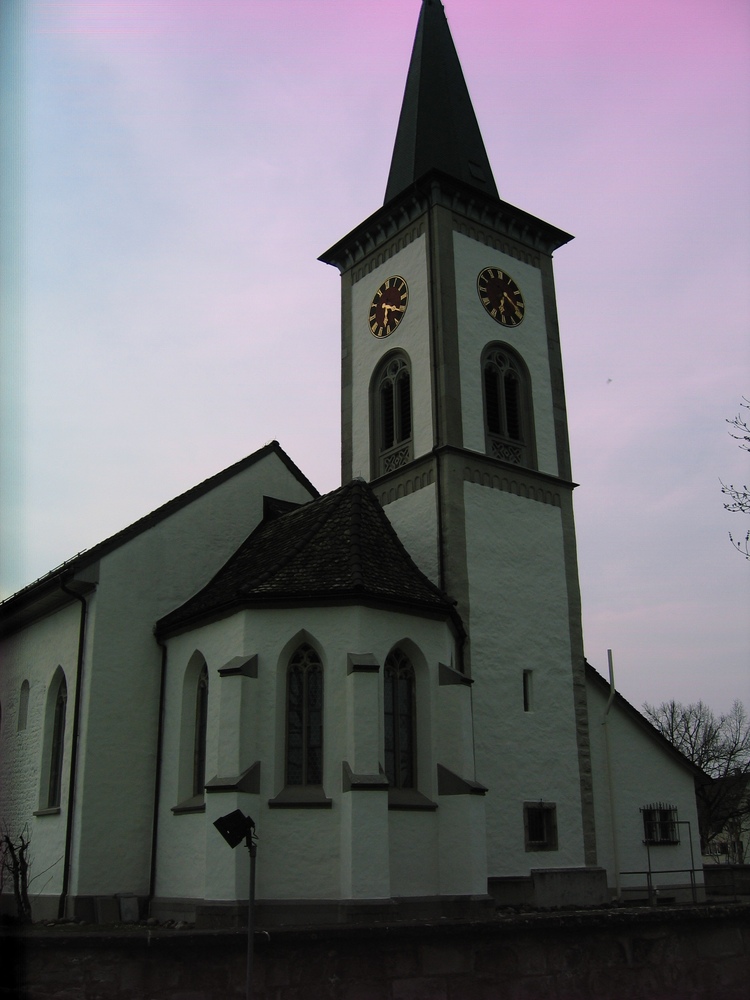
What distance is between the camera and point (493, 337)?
2500 cm

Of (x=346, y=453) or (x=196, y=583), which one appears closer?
(x=196, y=583)

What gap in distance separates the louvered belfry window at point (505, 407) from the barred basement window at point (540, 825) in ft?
26.2

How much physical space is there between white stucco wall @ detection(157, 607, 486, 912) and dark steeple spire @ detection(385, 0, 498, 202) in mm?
13307

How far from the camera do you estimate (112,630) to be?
2033 cm

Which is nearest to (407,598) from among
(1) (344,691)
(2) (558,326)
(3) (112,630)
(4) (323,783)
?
(1) (344,691)

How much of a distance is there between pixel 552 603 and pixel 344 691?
7383 mm

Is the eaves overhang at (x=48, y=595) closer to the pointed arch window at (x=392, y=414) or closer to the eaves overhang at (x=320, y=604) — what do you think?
the eaves overhang at (x=320, y=604)

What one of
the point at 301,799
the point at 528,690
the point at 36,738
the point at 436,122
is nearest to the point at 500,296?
the point at 436,122

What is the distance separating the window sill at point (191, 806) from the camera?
1828 cm

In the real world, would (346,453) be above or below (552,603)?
above

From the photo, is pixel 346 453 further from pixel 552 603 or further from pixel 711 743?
pixel 711 743

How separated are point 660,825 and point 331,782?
10550 millimetres

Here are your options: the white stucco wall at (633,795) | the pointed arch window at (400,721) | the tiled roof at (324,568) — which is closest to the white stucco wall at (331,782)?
the pointed arch window at (400,721)

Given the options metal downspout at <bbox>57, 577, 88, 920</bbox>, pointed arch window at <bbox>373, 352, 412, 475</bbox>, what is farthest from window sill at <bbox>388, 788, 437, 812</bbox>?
pointed arch window at <bbox>373, 352, 412, 475</bbox>
